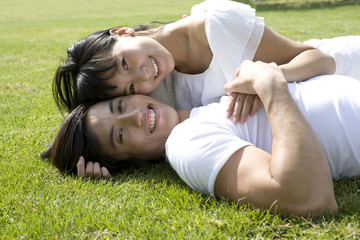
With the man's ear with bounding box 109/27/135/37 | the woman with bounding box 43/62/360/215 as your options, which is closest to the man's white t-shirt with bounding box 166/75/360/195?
the woman with bounding box 43/62/360/215

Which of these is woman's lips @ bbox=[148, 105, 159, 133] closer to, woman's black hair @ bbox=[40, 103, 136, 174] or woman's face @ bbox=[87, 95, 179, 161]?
woman's face @ bbox=[87, 95, 179, 161]

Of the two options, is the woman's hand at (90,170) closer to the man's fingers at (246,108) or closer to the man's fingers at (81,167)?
the man's fingers at (81,167)

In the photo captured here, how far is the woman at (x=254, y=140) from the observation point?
2.21 meters

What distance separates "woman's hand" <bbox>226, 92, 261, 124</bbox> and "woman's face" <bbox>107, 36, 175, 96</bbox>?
815 millimetres

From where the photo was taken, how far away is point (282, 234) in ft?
6.99

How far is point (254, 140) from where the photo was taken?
2.70 metres

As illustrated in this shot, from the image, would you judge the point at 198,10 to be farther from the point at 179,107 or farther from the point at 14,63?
the point at 14,63

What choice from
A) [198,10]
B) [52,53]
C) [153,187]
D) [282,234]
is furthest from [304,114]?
[52,53]

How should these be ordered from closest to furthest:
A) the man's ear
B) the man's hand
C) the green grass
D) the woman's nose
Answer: the green grass, the man's hand, the woman's nose, the man's ear

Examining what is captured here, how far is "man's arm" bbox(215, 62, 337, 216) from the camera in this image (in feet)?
7.15

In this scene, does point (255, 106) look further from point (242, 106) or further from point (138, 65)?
point (138, 65)

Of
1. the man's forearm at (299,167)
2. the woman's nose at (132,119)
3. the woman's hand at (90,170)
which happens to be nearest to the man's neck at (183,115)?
the woman's nose at (132,119)

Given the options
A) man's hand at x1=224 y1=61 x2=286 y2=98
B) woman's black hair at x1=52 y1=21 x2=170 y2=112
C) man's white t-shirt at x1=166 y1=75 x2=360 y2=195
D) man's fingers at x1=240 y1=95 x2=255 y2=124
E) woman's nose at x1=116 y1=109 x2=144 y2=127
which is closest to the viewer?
man's white t-shirt at x1=166 y1=75 x2=360 y2=195

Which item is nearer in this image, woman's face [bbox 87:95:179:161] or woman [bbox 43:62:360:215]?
woman [bbox 43:62:360:215]
